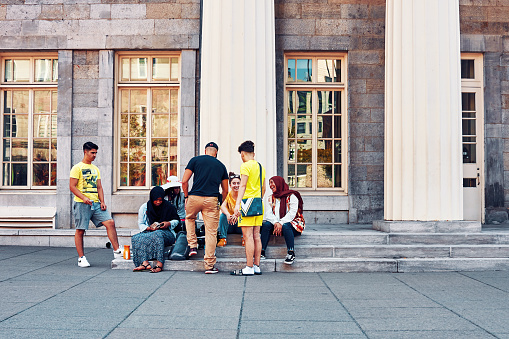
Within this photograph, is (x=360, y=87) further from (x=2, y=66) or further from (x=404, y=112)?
(x=2, y=66)

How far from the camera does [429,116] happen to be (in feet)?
32.2

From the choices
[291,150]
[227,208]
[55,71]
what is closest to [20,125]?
[55,71]

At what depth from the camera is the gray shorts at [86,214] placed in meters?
9.01

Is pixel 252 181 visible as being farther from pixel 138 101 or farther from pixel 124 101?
pixel 124 101

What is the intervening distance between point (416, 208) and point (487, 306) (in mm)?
3750

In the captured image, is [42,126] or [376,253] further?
[42,126]

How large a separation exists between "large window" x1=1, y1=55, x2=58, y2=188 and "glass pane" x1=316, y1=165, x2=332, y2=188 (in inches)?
241

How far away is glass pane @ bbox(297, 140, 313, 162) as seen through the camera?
13.0 m

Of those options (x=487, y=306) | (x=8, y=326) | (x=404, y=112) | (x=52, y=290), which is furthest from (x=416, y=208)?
(x=8, y=326)

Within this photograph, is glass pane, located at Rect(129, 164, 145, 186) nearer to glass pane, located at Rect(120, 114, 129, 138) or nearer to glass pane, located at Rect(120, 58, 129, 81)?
glass pane, located at Rect(120, 114, 129, 138)

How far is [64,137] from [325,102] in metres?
5.99

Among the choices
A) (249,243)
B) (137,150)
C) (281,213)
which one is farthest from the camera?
(137,150)

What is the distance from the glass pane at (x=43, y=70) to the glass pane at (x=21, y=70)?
0.21 metres

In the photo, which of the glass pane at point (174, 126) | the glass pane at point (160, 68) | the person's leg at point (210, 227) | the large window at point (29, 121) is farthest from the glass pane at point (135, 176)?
the person's leg at point (210, 227)
